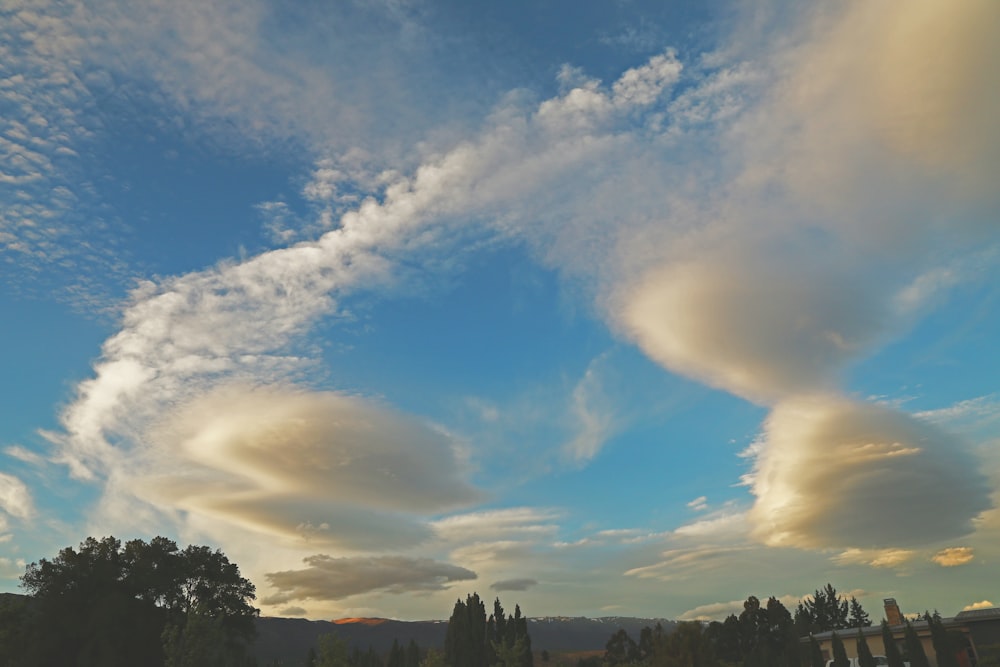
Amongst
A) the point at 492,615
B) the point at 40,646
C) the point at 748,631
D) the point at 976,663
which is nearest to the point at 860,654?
the point at 976,663

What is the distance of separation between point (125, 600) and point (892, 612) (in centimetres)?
7542

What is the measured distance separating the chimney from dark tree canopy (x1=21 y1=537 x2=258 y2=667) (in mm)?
62405

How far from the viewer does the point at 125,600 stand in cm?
6231

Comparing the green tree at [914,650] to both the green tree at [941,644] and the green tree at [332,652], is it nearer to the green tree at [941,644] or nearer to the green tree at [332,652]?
the green tree at [941,644]

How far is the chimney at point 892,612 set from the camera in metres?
64.8

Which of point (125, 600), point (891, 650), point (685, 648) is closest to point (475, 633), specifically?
point (125, 600)

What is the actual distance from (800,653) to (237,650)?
205ft

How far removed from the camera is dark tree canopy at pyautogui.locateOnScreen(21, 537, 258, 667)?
189 feet

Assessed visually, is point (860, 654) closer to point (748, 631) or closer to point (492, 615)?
point (748, 631)

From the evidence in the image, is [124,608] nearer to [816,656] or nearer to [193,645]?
[193,645]

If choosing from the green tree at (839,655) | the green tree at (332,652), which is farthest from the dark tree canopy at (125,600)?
the green tree at (839,655)

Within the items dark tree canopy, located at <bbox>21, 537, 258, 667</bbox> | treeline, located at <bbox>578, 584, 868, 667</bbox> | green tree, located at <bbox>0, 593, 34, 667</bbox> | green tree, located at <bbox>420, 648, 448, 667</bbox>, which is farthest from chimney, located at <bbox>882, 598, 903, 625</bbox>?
green tree, located at <bbox>0, 593, 34, 667</bbox>

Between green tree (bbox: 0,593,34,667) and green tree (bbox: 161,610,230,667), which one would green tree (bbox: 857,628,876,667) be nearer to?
green tree (bbox: 161,610,230,667)

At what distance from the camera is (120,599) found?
61000mm
